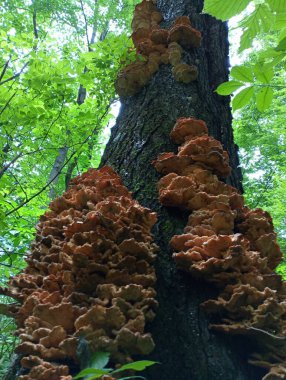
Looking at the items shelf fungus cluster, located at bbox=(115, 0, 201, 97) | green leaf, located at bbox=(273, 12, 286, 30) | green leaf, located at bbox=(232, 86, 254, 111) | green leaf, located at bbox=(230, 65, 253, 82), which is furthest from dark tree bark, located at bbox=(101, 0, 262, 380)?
green leaf, located at bbox=(273, 12, 286, 30)

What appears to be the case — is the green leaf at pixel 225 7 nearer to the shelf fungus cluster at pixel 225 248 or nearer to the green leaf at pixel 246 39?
the green leaf at pixel 246 39

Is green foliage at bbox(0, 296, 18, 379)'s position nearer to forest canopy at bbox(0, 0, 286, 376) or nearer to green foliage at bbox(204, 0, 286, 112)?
forest canopy at bbox(0, 0, 286, 376)

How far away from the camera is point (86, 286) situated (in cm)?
182

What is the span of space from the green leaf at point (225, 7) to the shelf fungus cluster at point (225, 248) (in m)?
1.06

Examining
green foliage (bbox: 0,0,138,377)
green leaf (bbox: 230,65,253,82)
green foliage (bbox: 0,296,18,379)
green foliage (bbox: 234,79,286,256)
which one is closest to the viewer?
green leaf (bbox: 230,65,253,82)

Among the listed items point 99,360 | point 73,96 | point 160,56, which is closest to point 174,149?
point 160,56

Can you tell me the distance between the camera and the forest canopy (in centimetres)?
175

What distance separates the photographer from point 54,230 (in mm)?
2172

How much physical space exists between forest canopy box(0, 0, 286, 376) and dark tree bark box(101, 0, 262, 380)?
0.48 m

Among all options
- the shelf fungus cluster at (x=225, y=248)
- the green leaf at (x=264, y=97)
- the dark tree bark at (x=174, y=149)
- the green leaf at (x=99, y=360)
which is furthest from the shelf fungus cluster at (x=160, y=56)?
the green leaf at (x=99, y=360)

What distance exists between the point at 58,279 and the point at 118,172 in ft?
3.50

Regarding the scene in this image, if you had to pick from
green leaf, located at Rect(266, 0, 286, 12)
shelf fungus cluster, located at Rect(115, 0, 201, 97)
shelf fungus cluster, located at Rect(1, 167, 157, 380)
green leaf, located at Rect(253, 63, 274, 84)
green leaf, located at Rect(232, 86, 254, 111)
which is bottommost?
shelf fungus cluster, located at Rect(1, 167, 157, 380)

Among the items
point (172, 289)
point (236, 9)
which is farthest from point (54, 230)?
point (236, 9)

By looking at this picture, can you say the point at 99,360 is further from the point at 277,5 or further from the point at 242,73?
the point at 277,5
